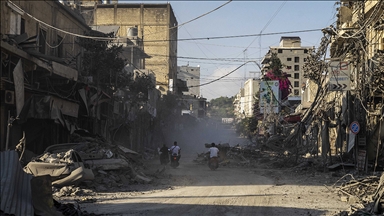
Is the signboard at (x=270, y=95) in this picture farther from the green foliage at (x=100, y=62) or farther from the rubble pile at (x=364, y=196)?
the rubble pile at (x=364, y=196)

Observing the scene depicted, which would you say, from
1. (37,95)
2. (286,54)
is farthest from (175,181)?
(286,54)

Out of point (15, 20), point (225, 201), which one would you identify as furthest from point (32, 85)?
point (225, 201)

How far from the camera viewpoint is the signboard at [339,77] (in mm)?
21547

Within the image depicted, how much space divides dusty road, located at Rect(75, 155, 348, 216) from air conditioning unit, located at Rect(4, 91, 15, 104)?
6.89 meters

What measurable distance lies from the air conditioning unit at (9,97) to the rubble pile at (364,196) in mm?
13504

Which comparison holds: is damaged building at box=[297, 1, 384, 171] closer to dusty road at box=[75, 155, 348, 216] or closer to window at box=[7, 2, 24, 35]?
dusty road at box=[75, 155, 348, 216]

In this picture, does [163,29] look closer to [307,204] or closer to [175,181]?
[175,181]

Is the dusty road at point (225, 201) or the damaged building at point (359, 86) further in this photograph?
the damaged building at point (359, 86)

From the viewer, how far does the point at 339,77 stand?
2162cm

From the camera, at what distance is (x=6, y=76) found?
1948 cm

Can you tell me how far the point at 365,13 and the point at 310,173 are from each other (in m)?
8.62

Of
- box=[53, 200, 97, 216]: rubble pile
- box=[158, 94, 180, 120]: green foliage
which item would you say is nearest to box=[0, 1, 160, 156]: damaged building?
box=[53, 200, 97, 216]: rubble pile

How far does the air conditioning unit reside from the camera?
1914 cm

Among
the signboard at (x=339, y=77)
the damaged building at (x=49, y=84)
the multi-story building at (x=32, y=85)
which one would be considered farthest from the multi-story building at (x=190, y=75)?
the signboard at (x=339, y=77)
